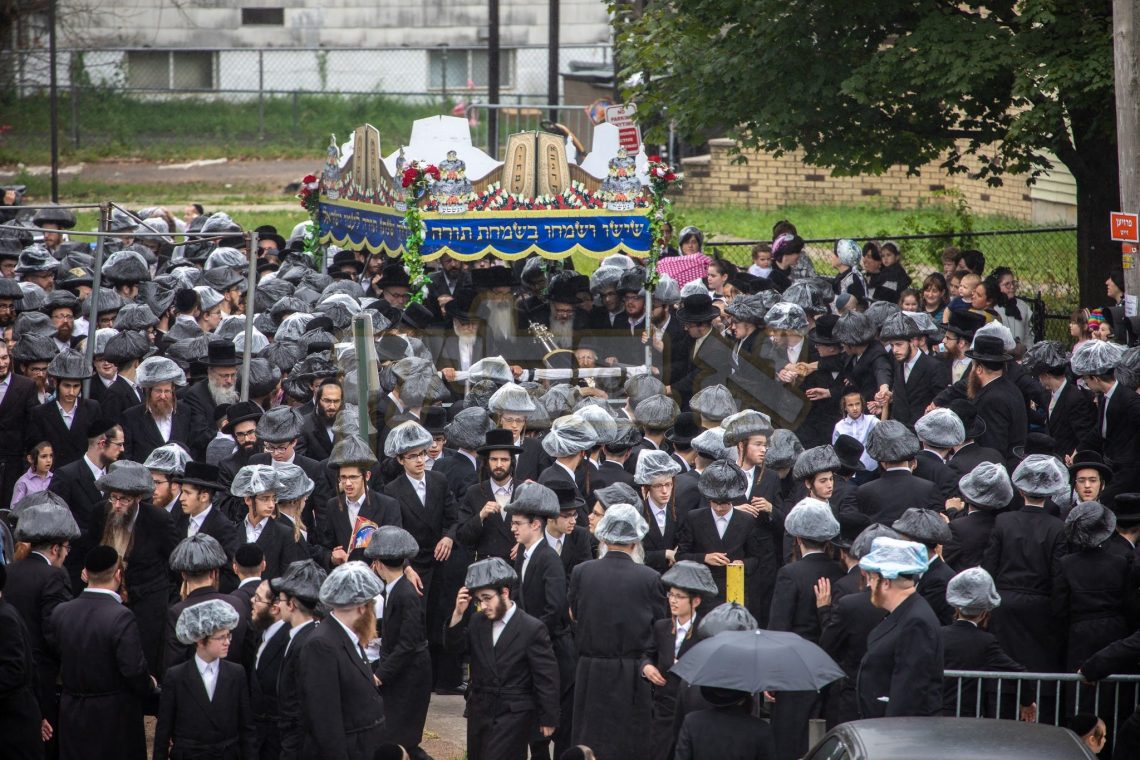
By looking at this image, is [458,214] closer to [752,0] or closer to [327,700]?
[752,0]

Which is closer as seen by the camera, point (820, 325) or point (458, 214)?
point (820, 325)

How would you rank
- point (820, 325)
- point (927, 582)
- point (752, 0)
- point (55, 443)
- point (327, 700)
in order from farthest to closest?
point (752, 0) < point (820, 325) < point (55, 443) < point (927, 582) < point (327, 700)

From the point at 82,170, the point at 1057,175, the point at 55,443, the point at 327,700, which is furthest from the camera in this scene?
the point at 82,170

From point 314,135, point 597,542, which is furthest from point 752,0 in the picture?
point 314,135

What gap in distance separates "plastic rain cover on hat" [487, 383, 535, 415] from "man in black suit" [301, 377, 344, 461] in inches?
44.5

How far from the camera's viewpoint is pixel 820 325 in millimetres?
12398

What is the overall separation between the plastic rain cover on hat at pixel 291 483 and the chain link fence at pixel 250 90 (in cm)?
2146

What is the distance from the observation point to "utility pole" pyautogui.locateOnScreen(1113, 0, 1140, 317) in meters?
11.9

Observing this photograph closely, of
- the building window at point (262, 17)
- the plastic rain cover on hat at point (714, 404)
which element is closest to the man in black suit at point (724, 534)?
the plastic rain cover on hat at point (714, 404)

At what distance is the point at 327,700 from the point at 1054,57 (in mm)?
10118

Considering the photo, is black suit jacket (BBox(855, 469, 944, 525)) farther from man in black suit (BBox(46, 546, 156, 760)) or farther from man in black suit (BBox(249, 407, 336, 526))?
man in black suit (BBox(46, 546, 156, 760))

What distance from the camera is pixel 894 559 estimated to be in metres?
7.04

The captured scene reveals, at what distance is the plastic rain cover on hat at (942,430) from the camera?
9.67 meters

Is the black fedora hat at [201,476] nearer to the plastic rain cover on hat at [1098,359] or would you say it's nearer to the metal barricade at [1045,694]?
the metal barricade at [1045,694]
